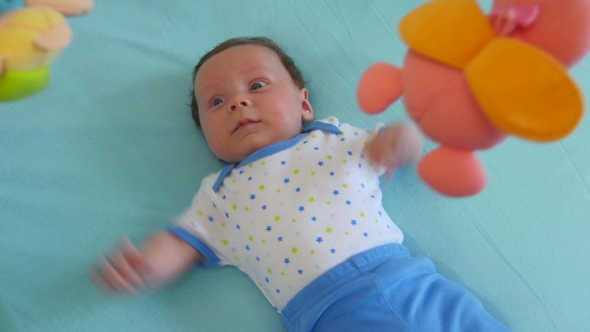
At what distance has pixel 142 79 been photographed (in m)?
1.13

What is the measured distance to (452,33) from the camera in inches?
18.7

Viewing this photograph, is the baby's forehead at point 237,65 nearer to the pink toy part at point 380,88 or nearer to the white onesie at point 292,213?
the white onesie at point 292,213

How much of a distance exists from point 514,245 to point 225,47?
78 centimetres

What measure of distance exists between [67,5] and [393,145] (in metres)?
0.53

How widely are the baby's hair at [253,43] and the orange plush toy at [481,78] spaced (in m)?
0.59

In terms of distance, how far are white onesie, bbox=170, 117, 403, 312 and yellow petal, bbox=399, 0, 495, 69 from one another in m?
0.43

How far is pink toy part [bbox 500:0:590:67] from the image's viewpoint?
44 cm

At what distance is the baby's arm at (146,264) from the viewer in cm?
83

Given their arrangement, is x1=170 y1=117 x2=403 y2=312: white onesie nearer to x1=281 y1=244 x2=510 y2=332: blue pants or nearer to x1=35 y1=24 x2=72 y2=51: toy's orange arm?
x1=281 y1=244 x2=510 y2=332: blue pants

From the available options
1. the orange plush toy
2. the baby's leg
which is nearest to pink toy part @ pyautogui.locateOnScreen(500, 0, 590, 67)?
the orange plush toy

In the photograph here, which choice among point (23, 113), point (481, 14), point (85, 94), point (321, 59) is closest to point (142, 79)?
point (85, 94)

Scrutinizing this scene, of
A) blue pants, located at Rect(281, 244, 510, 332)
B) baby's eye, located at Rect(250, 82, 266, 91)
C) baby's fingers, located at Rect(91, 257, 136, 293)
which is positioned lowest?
baby's fingers, located at Rect(91, 257, 136, 293)

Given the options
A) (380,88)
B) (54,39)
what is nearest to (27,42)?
(54,39)

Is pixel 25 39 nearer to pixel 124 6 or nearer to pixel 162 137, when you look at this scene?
pixel 162 137
